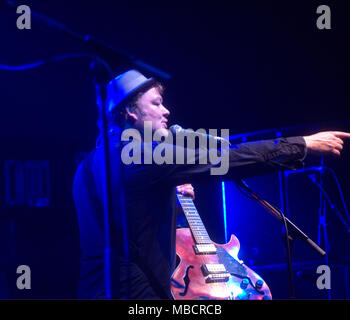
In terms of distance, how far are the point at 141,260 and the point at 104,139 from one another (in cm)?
78

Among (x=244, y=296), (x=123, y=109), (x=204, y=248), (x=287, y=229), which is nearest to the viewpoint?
(x=287, y=229)

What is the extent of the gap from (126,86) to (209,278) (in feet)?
4.45

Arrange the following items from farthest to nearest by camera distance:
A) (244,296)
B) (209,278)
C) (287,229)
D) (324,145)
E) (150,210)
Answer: (244,296), (209,278), (287,229), (150,210), (324,145)

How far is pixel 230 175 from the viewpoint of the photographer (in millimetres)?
2385

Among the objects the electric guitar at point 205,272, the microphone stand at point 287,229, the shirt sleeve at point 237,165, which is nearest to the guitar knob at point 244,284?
the electric guitar at point 205,272

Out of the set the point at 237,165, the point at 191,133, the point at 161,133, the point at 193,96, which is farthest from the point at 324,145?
the point at 193,96

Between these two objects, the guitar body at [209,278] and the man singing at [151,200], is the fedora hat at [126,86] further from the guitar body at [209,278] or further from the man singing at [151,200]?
the guitar body at [209,278]

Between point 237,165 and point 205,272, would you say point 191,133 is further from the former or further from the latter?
point 205,272

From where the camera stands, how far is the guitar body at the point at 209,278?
119 inches

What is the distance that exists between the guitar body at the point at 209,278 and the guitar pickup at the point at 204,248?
0.05ft

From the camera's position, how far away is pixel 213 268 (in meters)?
3.17

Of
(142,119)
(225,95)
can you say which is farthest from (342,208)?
(142,119)

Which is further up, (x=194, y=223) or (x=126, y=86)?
(x=126, y=86)
